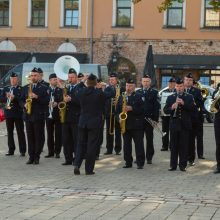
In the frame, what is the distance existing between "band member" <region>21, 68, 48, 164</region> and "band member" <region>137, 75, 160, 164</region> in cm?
214

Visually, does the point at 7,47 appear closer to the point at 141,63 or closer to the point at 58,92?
the point at 141,63

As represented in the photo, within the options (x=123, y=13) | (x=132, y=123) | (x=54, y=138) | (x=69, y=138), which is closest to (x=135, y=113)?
(x=132, y=123)

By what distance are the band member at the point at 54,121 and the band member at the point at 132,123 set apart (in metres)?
1.72

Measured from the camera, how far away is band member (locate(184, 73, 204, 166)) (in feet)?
43.2

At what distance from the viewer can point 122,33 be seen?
35844 mm

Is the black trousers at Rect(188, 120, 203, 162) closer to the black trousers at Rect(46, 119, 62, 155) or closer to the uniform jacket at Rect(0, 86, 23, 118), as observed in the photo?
the black trousers at Rect(46, 119, 62, 155)

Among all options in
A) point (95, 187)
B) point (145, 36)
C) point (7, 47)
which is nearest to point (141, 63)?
point (145, 36)

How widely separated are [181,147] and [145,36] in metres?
24.0

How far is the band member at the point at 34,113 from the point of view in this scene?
1289cm

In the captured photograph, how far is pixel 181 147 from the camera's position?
1219 centimetres

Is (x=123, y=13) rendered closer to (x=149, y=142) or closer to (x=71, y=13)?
(x=71, y=13)

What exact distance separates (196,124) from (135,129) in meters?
1.97

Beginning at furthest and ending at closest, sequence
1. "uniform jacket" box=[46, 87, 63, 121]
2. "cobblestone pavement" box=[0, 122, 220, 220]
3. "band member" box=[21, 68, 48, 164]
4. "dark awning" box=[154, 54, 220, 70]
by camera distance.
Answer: "dark awning" box=[154, 54, 220, 70], "uniform jacket" box=[46, 87, 63, 121], "band member" box=[21, 68, 48, 164], "cobblestone pavement" box=[0, 122, 220, 220]

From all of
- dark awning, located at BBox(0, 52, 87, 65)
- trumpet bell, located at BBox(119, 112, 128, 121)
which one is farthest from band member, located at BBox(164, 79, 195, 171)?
dark awning, located at BBox(0, 52, 87, 65)
